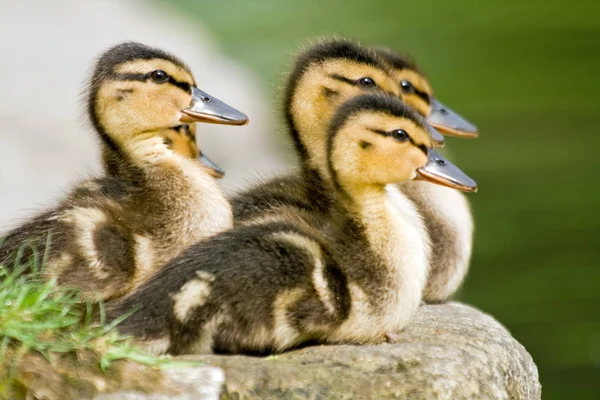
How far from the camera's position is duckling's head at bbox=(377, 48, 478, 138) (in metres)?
4.78

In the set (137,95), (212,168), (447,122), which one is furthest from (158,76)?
(447,122)

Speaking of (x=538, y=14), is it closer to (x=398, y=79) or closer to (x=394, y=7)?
(x=394, y=7)

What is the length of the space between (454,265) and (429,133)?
70 centimetres

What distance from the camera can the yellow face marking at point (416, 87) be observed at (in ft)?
15.7

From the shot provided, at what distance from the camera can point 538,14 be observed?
12469mm

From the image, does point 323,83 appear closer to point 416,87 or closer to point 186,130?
point 186,130

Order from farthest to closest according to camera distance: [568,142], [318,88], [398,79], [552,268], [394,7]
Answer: [394,7] < [568,142] < [552,268] < [398,79] < [318,88]

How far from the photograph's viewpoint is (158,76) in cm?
396

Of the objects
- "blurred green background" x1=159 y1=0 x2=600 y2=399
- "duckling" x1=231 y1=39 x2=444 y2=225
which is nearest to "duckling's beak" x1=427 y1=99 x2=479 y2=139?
"duckling" x1=231 y1=39 x2=444 y2=225

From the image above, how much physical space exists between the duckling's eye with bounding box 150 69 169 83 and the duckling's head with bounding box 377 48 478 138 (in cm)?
97

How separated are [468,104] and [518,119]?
1.20 feet

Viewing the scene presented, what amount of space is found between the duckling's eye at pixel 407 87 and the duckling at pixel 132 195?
0.90 metres

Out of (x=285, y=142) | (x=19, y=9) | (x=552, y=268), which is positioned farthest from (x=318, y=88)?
(x=19, y=9)

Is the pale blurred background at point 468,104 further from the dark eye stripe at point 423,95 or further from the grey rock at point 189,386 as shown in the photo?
the grey rock at point 189,386
